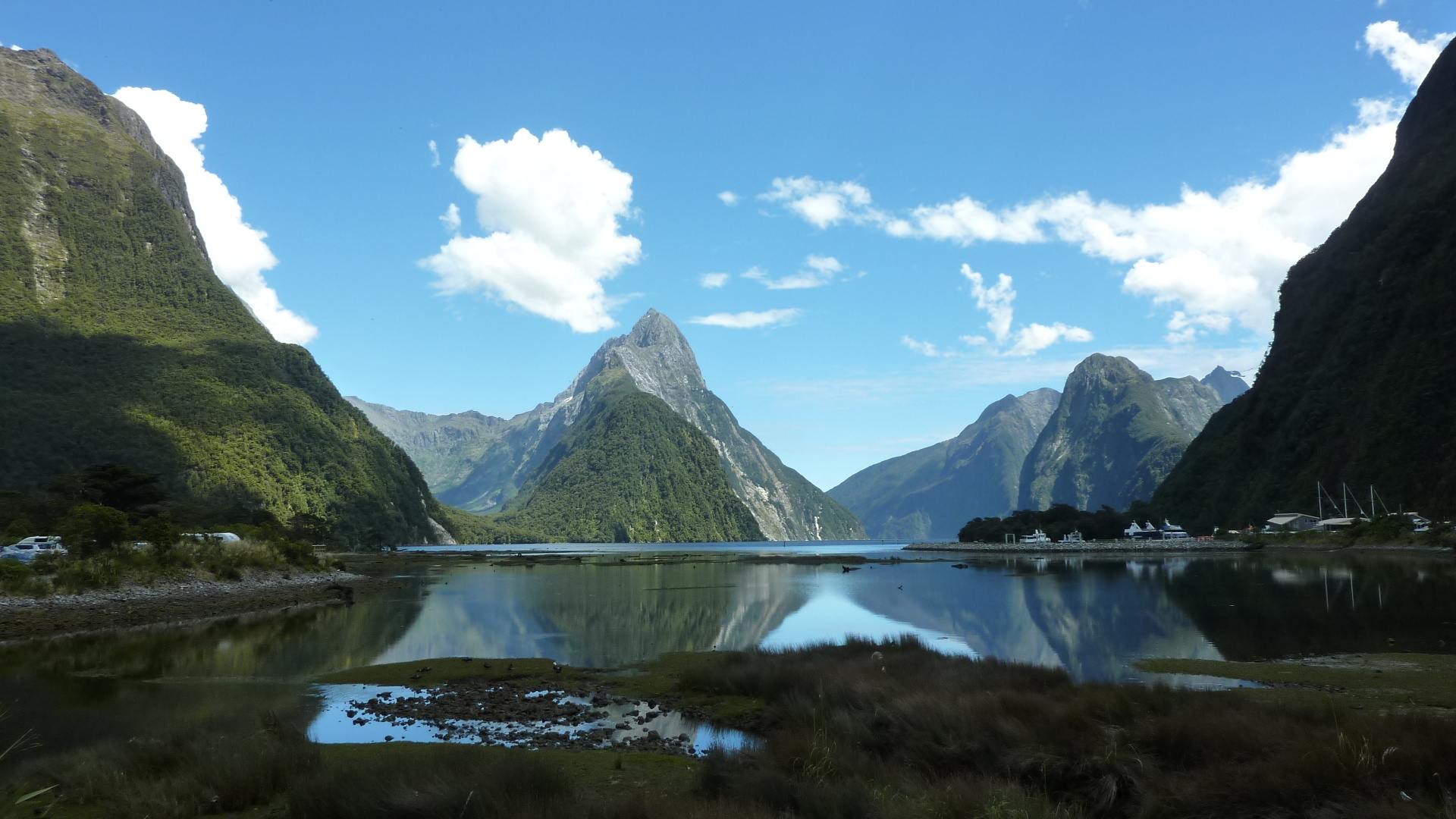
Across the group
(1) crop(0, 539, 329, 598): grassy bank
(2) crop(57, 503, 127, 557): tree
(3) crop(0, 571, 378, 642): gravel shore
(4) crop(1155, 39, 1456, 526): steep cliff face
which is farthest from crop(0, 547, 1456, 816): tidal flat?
(4) crop(1155, 39, 1456, 526): steep cliff face

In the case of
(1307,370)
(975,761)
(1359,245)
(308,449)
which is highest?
(1359,245)

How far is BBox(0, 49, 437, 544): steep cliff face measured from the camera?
99688 mm

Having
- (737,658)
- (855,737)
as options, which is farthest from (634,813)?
(737,658)

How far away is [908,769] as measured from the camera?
9.95 meters

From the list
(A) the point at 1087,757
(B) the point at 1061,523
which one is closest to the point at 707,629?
(A) the point at 1087,757

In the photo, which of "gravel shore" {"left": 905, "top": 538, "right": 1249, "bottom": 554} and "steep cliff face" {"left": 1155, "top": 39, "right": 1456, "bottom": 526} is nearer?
"steep cliff face" {"left": 1155, "top": 39, "right": 1456, "bottom": 526}

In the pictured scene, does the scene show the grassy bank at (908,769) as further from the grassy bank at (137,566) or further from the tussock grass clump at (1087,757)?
the grassy bank at (137,566)

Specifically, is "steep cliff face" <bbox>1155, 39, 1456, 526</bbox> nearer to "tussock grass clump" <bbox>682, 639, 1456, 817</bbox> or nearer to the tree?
"tussock grass clump" <bbox>682, 639, 1456, 817</bbox>

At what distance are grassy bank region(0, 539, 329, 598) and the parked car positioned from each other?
249 cm

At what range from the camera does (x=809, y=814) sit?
8.20m

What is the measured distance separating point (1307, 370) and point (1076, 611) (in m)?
94.1

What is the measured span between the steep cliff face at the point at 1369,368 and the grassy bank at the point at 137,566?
93394 mm

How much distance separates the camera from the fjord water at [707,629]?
61.3 ft

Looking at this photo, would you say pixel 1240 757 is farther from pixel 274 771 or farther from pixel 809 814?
pixel 274 771
